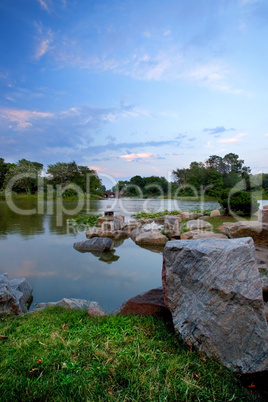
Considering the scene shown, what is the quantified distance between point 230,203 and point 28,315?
33.8 feet

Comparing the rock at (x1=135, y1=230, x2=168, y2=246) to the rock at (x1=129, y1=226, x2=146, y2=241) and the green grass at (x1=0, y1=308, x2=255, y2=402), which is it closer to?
the rock at (x1=129, y1=226, x2=146, y2=241)

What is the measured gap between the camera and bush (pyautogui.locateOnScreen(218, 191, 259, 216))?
36.0 feet

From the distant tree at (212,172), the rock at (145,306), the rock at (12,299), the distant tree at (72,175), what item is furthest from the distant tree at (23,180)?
the rock at (145,306)

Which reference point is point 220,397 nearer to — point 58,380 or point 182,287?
point 182,287

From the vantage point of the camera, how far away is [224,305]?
1.85 meters

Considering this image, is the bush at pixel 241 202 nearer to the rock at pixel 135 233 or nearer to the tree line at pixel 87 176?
the rock at pixel 135 233

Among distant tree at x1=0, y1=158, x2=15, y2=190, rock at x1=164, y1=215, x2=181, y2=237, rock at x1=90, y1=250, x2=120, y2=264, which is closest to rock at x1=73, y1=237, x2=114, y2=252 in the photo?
rock at x1=90, y1=250, x2=120, y2=264

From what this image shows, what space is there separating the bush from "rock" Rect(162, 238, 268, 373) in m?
9.71

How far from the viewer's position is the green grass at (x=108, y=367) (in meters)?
1.46

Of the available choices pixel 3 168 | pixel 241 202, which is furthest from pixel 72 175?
pixel 241 202

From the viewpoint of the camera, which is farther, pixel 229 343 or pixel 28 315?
pixel 28 315

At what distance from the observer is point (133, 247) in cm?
720

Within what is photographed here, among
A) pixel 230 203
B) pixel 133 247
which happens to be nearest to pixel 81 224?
pixel 133 247

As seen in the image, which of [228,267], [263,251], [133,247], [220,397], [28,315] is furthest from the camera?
Answer: [133,247]
